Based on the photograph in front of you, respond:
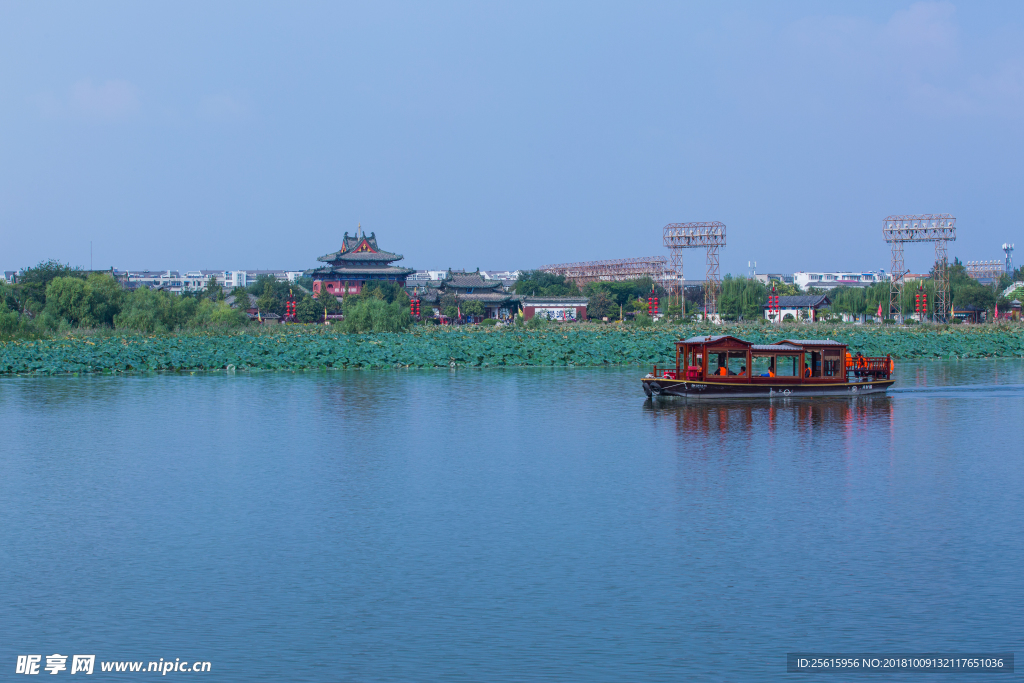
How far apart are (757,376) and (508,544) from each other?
1310 centimetres

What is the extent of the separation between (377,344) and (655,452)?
20.6 m

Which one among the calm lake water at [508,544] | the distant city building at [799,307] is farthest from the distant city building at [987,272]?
the calm lake water at [508,544]

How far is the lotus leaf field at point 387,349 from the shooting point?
30812mm

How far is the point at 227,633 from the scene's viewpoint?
24.5 ft

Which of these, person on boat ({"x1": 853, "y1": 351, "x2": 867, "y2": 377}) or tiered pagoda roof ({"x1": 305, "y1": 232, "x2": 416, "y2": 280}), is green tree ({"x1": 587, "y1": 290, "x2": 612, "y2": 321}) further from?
person on boat ({"x1": 853, "y1": 351, "x2": 867, "y2": 377})

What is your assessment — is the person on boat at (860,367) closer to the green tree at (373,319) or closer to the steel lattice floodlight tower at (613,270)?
the green tree at (373,319)

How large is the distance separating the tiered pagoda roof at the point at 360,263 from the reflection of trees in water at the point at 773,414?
60.7 meters

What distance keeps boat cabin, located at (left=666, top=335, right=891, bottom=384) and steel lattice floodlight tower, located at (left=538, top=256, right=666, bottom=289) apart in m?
68.9

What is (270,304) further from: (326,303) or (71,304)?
(71,304)

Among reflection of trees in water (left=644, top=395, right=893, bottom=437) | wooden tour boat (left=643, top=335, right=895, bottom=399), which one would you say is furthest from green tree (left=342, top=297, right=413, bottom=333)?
reflection of trees in water (left=644, top=395, right=893, bottom=437)

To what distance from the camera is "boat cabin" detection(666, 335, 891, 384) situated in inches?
860

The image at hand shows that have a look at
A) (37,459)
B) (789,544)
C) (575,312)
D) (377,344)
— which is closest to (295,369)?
(377,344)

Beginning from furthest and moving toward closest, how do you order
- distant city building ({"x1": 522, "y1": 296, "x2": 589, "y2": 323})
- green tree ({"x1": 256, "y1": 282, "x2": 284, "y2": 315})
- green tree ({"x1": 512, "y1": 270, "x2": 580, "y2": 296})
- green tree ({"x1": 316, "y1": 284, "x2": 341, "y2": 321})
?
green tree ({"x1": 512, "y1": 270, "x2": 580, "y2": 296}), distant city building ({"x1": 522, "y1": 296, "x2": 589, "y2": 323}), green tree ({"x1": 256, "y1": 282, "x2": 284, "y2": 315}), green tree ({"x1": 316, "y1": 284, "x2": 341, "y2": 321})

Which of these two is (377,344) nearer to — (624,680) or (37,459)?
(37,459)
